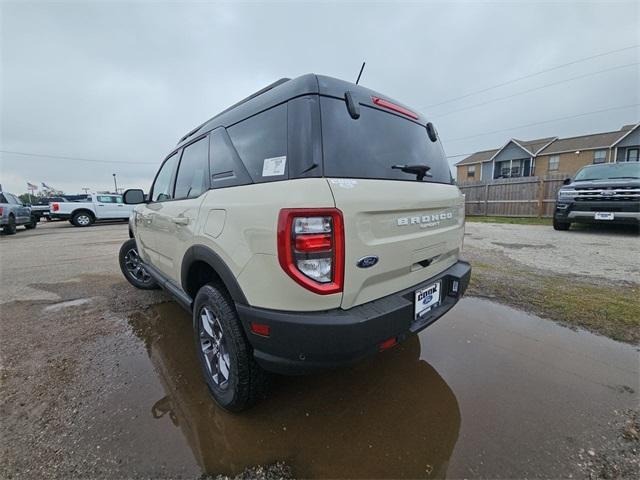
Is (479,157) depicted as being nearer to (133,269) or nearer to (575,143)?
(575,143)

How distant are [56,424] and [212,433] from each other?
981 mm

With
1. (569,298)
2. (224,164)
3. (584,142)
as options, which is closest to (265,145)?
(224,164)

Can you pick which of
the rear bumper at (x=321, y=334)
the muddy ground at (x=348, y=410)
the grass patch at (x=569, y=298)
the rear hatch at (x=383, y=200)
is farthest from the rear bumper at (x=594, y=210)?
the rear bumper at (x=321, y=334)

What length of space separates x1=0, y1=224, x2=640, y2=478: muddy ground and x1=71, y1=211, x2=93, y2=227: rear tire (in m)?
15.9

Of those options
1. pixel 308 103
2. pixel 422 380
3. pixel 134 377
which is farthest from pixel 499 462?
pixel 134 377

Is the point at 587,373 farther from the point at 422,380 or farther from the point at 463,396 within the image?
the point at 422,380

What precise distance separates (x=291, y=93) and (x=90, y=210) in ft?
61.2

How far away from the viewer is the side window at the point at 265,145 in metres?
1.54

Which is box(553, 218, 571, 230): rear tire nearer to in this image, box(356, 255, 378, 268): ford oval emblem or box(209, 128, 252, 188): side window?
box(356, 255, 378, 268): ford oval emblem

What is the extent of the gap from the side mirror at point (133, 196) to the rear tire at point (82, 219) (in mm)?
15693

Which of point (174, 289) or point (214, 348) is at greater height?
point (174, 289)

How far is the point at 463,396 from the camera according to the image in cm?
193

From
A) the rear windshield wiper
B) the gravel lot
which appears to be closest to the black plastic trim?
the rear windshield wiper

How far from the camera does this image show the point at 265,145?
1656mm
